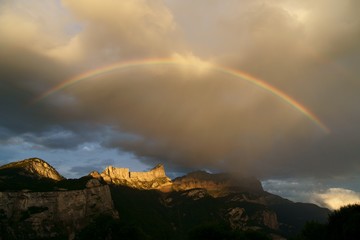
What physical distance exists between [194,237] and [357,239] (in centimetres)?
8447

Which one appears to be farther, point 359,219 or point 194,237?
point 194,237

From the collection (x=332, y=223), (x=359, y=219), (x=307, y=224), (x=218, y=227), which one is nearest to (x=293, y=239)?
(x=307, y=224)

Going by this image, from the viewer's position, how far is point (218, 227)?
185 metres

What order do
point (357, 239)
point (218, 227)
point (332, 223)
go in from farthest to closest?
1. point (218, 227)
2. point (332, 223)
3. point (357, 239)

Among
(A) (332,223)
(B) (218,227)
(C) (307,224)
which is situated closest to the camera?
(A) (332,223)

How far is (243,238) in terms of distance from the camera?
178 metres

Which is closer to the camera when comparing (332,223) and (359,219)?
(359,219)

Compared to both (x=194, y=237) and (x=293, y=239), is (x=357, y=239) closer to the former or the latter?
(x=293, y=239)

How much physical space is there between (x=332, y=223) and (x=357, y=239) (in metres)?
22.6

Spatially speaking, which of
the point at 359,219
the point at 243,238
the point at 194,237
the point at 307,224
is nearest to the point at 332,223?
the point at 359,219

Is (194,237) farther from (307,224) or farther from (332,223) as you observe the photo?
(332,223)

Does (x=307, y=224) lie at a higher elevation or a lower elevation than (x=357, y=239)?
higher

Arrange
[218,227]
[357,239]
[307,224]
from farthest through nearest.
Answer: [218,227] < [307,224] < [357,239]

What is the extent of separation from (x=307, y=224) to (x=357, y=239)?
6648 centimetres
